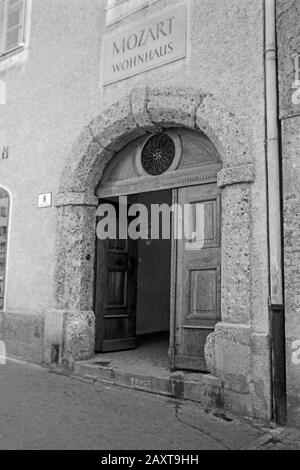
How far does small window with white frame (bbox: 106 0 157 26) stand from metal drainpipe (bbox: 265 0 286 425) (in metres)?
1.84

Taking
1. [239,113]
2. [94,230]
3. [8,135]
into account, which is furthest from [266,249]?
[8,135]

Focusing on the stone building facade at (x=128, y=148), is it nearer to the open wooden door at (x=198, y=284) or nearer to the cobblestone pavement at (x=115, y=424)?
the open wooden door at (x=198, y=284)

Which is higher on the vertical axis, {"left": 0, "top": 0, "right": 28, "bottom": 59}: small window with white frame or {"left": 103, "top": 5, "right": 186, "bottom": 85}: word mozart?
{"left": 0, "top": 0, "right": 28, "bottom": 59}: small window with white frame

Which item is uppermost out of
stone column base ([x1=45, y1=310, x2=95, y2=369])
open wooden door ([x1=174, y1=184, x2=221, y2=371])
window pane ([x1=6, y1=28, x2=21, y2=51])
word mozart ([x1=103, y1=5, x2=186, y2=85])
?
window pane ([x1=6, y1=28, x2=21, y2=51])

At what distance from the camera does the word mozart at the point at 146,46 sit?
204 inches

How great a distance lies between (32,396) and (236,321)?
7.17 feet

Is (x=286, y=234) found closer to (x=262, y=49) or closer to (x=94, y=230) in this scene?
(x=262, y=49)

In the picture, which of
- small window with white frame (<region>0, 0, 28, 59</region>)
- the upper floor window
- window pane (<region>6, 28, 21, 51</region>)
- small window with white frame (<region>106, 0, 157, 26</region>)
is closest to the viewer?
small window with white frame (<region>106, 0, 157, 26</region>)

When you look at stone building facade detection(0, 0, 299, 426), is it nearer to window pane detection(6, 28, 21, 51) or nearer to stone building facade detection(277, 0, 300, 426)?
stone building facade detection(277, 0, 300, 426)

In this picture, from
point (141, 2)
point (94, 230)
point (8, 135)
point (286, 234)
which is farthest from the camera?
point (8, 135)

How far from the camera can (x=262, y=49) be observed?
4434 mm

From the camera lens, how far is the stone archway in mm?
4324

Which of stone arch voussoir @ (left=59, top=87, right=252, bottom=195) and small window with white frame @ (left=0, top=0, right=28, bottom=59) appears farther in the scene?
small window with white frame @ (left=0, top=0, right=28, bottom=59)

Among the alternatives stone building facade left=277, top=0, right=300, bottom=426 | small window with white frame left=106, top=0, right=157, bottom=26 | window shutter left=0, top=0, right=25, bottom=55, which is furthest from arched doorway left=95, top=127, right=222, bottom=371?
window shutter left=0, top=0, right=25, bottom=55
